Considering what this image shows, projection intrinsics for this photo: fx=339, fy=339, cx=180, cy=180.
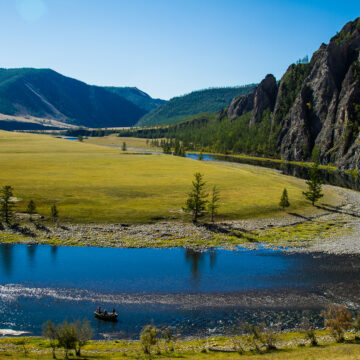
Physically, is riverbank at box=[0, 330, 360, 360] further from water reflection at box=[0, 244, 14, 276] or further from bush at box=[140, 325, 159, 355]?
water reflection at box=[0, 244, 14, 276]

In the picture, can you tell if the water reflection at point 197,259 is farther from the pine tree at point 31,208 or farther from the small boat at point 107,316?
the pine tree at point 31,208

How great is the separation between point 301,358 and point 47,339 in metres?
26.3

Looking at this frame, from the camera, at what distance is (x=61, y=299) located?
158 ft

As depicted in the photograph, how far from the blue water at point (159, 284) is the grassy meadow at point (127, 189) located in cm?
2136

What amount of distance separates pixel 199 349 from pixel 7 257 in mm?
45210

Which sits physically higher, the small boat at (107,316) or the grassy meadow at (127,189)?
the grassy meadow at (127,189)

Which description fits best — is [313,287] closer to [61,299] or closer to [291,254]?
[291,254]

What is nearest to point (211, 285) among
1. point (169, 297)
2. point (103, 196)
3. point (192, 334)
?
point (169, 297)

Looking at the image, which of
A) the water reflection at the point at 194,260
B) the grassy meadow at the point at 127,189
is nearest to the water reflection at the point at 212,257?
the water reflection at the point at 194,260

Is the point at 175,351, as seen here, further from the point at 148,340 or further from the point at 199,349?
the point at 148,340

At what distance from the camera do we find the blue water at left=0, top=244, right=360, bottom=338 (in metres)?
43.6

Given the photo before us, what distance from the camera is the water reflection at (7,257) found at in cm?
5894

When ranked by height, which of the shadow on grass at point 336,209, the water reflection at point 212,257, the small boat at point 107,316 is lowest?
the small boat at point 107,316

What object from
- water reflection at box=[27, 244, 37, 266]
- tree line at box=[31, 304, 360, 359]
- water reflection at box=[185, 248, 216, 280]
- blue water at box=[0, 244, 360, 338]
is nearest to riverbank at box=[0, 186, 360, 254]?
water reflection at box=[27, 244, 37, 266]
